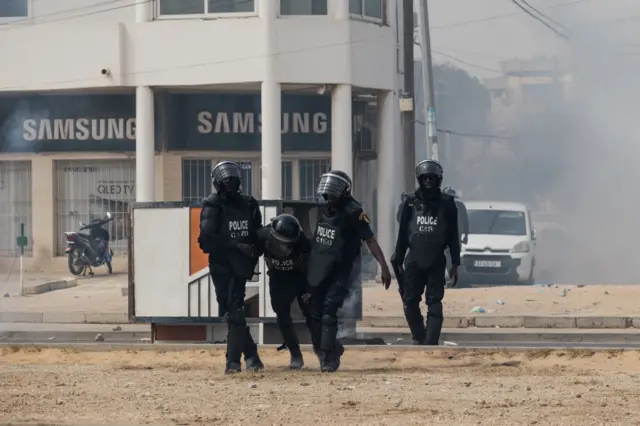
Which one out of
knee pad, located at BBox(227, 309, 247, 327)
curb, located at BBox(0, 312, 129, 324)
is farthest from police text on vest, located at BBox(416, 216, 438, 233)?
curb, located at BBox(0, 312, 129, 324)

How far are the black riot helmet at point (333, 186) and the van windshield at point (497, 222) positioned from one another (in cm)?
1563

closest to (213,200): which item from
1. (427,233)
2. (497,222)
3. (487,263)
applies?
(427,233)

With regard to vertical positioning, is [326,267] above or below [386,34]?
below

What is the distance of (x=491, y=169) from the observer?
60.3m

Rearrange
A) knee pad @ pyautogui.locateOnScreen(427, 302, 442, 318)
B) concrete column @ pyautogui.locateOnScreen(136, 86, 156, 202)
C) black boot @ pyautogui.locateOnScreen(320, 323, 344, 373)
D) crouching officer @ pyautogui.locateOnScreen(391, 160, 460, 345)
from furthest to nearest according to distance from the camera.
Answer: concrete column @ pyautogui.locateOnScreen(136, 86, 156, 202)
knee pad @ pyautogui.locateOnScreen(427, 302, 442, 318)
crouching officer @ pyautogui.locateOnScreen(391, 160, 460, 345)
black boot @ pyautogui.locateOnScreen(320, 323, 344, 373)

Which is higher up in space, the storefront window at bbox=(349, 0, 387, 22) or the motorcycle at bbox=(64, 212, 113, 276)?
the storefront window at bbox=(349, 0, 387, 22)

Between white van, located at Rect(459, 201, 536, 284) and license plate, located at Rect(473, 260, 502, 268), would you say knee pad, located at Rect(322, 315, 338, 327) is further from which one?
license plate, located at Rect(473, 260, 502, 268)

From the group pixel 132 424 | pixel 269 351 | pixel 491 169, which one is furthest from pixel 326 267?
pixel 491 169

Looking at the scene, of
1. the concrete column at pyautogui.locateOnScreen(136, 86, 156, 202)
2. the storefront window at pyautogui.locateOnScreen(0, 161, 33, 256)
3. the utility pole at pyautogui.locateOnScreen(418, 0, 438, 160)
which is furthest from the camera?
the storefront window at pyautogui.locateOnScreen(0, 161, 33, 256)

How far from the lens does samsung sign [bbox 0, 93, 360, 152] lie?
96.1ft

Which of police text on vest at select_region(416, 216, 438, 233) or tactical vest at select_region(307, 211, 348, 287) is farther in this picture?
police text on vest at select_region(416, 216, 438, 233)

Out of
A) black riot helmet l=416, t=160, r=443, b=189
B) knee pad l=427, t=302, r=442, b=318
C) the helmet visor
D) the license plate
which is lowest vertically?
knee pad l=427, t=302, r=442, b=318

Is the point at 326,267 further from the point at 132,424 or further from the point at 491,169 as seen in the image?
Result: the point at 491,169

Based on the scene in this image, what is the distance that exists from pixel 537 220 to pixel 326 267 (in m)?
31.2
